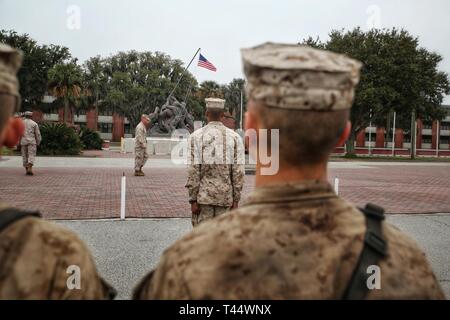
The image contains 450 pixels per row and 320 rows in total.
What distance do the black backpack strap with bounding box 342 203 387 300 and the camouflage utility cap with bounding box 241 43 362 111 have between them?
37 cm

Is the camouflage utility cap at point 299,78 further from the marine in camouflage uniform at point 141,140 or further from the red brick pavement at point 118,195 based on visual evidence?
the marine in camouflage uniform at point 141,140

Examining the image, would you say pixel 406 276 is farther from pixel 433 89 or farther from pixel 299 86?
pixel 433 89

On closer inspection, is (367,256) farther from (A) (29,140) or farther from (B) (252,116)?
(A) (29,140)

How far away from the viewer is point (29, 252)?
1336mm

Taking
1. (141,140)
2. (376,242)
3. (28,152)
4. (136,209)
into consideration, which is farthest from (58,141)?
(376,242)

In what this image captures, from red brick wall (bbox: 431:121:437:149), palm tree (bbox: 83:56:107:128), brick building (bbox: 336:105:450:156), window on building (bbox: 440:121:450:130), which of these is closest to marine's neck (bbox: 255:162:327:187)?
palm tree (bbox: 83:56:107:128)

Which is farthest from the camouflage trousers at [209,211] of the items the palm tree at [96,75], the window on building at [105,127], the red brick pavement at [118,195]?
the window on building at [105,127]

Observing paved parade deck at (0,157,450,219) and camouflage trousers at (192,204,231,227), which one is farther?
paved parade deck at (0,157,450,219)

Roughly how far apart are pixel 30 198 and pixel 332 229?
10014mm

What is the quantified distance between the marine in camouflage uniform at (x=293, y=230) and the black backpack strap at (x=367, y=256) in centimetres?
1

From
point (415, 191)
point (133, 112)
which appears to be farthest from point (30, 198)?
point (133, 112)

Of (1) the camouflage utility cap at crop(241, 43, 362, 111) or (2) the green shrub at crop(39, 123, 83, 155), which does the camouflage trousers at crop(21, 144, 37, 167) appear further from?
(1) the camouflage utility cap at crop(241, 43, 362, 111)

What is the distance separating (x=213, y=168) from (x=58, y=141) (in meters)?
25.6

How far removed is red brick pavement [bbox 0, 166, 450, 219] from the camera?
30.2 ft
